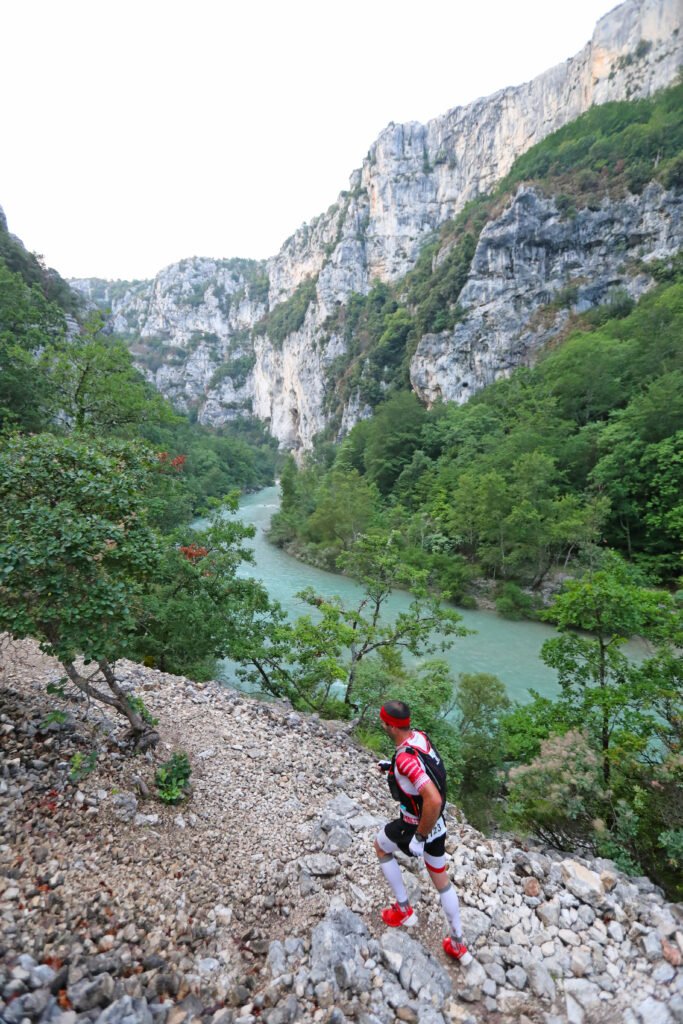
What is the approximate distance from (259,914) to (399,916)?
0.90 m

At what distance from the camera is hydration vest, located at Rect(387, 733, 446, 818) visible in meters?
2.53

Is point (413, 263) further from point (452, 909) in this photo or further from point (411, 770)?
point (452, 909)

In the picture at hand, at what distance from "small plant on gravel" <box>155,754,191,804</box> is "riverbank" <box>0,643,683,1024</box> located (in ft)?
0.26

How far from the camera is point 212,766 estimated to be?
426 cm

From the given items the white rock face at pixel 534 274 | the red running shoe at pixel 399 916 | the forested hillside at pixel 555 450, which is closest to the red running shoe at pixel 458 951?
the red running shoe at pixel 399 916

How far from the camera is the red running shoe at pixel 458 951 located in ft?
8.57

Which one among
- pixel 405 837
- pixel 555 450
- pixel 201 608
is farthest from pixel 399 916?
pixel 555 450

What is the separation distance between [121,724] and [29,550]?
2.36m

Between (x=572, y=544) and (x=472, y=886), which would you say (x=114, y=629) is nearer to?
Answer: (x=472, y=886)

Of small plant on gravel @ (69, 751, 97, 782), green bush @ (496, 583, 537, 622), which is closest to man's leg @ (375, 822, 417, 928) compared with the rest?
small plant on gravel @ (69, 751, 97, 782)

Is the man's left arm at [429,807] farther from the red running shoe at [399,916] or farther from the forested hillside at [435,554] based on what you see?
the forested hillside at [435,554]

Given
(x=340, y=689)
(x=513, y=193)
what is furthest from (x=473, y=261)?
(x=340, y=689)

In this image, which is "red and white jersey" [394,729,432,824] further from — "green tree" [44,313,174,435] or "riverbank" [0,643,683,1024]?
"green tree" [44,313,174,435]

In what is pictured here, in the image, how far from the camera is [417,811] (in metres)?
2.61
